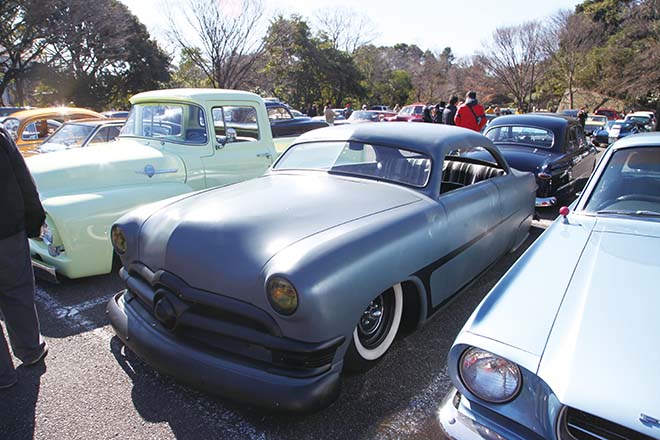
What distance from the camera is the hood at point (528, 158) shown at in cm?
603

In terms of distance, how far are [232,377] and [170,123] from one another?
3.63 meters

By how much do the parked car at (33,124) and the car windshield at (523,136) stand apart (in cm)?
785

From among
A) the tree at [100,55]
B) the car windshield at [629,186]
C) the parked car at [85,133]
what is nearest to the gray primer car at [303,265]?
the car windshield at [629,186]

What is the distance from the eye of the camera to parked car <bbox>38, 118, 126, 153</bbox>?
6469 mm

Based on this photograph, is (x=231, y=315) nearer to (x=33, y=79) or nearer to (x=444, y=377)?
(x=444, y=377)

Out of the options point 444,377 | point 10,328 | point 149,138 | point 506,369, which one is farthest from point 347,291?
point 149,138

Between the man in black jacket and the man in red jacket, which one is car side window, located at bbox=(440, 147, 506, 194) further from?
the man in red jacket

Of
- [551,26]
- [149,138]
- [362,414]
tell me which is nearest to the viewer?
[362,414]

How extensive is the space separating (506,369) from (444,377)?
1129 mm

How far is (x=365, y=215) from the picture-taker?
8.24 feet

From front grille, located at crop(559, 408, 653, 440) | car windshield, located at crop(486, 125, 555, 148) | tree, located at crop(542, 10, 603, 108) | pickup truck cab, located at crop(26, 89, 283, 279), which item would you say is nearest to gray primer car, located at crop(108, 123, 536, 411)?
front grille, located at crop(559, 408, 653, 440)

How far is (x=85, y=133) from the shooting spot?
6.71m

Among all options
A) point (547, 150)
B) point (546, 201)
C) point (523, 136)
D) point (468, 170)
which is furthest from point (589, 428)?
point (523, 136)

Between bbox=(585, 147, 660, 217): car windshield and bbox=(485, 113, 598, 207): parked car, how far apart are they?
327 centimetres
